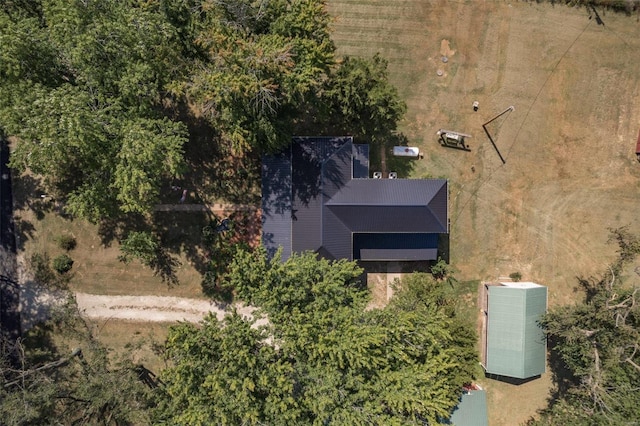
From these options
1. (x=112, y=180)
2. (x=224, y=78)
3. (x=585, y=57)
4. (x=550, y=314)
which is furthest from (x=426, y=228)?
(x=112, y=180)

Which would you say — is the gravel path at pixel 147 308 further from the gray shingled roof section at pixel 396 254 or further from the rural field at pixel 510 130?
the gray shingled roof section at pixel 396 254

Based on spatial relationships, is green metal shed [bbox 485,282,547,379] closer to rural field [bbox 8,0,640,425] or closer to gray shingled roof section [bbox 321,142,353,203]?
rural field [bbox 8,0,640,425]

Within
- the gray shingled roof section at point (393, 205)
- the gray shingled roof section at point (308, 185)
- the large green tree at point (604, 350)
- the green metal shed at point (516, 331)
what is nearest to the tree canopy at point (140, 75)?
the gray shingled roof section at point (308, 185)

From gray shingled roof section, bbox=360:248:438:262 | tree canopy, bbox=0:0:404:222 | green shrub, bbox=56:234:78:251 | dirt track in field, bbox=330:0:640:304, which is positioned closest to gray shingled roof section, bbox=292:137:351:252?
tree canopy, bbox=0:0:404:222

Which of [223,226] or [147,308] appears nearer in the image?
[223,226]

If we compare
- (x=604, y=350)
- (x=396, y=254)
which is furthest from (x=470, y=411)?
(x=396, y=254)

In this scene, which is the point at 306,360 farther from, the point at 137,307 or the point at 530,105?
the point at 530,105
